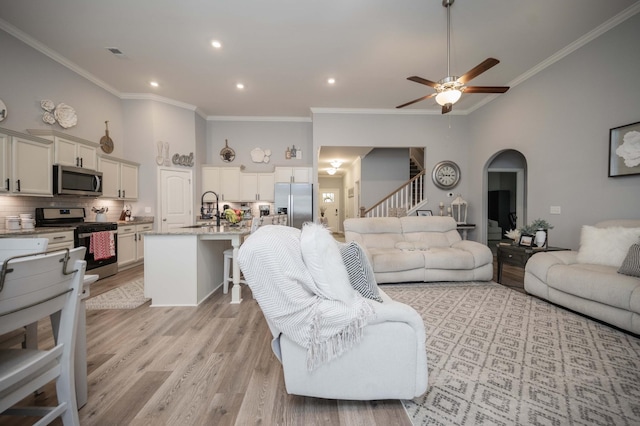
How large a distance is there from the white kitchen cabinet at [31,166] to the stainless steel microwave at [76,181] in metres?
0.07

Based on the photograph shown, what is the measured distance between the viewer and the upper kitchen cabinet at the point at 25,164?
3152 millimetres

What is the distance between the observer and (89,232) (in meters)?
3.84

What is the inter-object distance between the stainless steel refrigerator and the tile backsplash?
310cm

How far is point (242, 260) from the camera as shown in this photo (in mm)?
1373

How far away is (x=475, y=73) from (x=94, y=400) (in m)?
4.14

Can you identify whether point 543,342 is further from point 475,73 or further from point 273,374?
point 475,73

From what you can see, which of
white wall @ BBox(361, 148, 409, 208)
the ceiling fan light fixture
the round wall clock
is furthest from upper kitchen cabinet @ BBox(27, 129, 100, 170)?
the round wall clock

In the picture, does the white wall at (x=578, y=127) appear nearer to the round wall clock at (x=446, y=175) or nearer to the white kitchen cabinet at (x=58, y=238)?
the round wall clock at (x=446, y=175)

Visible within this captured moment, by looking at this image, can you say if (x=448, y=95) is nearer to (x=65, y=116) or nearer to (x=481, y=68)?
(x=481, y=68)

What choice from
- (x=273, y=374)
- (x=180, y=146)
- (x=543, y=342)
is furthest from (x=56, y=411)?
(x=180, y=146)

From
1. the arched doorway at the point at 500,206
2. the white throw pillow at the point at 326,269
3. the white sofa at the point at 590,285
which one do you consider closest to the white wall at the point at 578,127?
the white sofa at the point at 590,285

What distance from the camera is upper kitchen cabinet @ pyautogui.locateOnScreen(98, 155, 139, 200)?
460 cm

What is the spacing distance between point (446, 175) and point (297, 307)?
5.75 m

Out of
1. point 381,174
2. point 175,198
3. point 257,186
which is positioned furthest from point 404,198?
point 175,198
